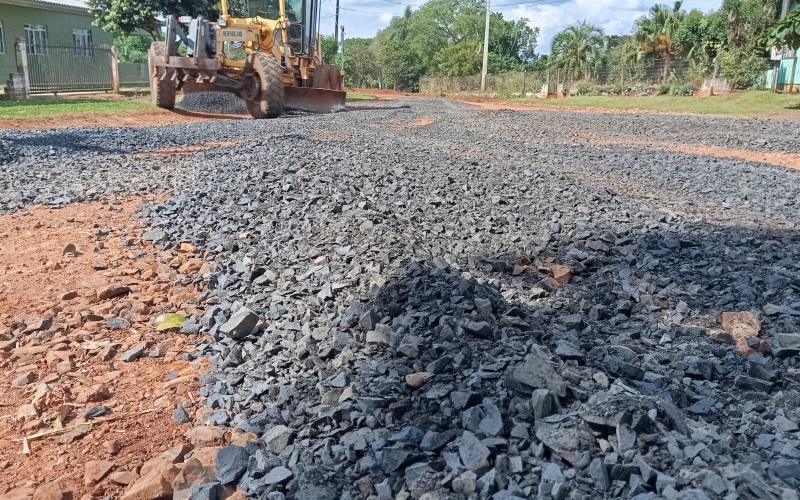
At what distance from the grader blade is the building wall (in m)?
13.7

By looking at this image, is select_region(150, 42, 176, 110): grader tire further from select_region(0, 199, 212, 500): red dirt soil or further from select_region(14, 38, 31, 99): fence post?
select_region(0, 199, 212, 500): red dirt soil

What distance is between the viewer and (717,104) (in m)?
25.0

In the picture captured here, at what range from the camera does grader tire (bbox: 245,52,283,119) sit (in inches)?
625

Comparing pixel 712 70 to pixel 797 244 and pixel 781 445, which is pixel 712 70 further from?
pixel 781 445

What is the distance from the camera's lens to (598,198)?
7074mm

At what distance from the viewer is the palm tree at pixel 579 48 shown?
50412 mm

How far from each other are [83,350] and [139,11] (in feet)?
81.1

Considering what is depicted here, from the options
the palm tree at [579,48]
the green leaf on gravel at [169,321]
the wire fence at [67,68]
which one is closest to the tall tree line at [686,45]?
the palm tree at [579,48]

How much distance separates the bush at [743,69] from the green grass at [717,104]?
141 inches

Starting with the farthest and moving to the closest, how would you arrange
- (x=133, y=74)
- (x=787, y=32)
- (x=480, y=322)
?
(x=133, y=74), (x=787, y=32), (x=480, y=322)

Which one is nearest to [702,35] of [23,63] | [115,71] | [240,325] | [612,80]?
[612,80]

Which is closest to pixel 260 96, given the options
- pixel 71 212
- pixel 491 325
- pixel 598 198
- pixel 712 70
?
pixel 71 212

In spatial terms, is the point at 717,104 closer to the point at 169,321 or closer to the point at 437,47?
the point at 169,321

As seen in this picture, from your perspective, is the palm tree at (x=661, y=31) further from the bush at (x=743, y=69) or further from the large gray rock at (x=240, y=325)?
the large gray rock at (x=240, y=325)
